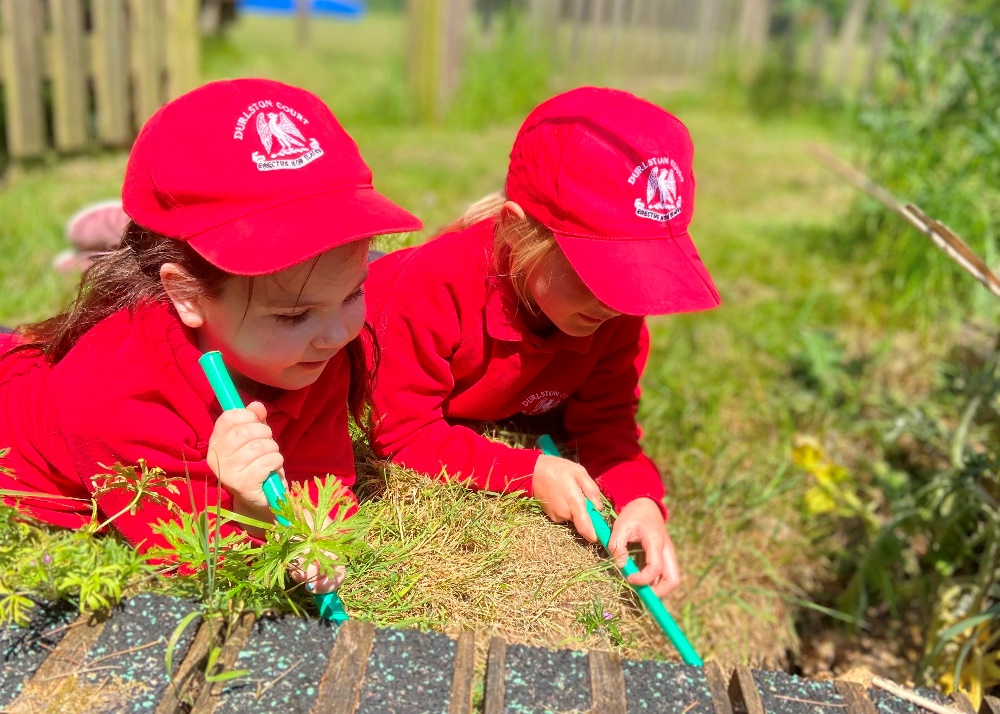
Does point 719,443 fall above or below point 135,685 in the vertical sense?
below

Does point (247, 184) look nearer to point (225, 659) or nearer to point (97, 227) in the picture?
point (225, 659)

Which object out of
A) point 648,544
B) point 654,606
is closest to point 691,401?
point 648,544

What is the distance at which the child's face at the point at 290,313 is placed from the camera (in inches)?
60.5

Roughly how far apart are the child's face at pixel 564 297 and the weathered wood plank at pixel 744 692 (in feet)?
2.33

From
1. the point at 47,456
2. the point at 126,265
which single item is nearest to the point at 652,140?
the point at 126,265

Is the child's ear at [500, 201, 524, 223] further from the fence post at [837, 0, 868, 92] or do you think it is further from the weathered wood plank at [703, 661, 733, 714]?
the fence post at [837, 0, 868, 92]

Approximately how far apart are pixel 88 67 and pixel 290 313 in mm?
4646

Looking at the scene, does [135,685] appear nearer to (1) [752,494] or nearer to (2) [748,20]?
(1) [752,494]

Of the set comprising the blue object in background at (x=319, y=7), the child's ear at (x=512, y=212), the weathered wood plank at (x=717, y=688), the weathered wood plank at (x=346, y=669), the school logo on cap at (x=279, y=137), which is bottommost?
the blue object in background at (x=319, y=7)

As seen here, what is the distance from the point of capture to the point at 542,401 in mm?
2275

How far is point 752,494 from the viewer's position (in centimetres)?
286

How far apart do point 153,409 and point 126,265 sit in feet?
0.89

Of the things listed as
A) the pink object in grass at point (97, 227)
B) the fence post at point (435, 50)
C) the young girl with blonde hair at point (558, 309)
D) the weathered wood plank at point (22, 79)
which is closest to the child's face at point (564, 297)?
the young girl with blonde hair at point (558, 309)

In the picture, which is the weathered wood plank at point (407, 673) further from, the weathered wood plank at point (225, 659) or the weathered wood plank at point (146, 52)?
the weathered wood plank at point (146, 52)
